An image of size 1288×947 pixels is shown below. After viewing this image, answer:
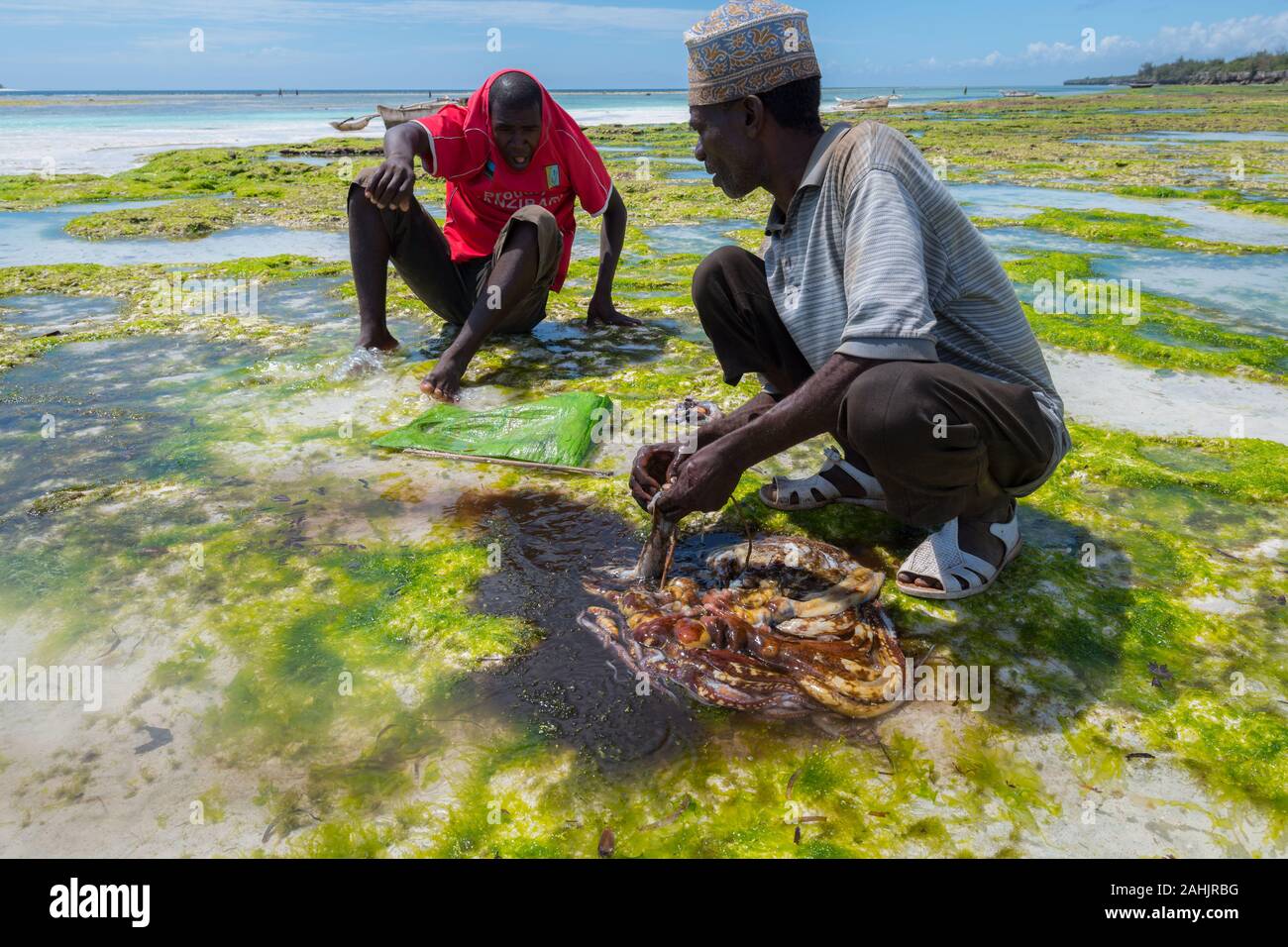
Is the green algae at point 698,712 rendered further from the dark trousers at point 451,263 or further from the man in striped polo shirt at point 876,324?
the dark trousers at point 451,263

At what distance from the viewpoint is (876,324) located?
1.96m

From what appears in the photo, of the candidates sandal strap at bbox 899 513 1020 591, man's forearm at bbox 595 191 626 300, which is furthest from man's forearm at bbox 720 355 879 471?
man's forearm at bbox 595 191 626 300

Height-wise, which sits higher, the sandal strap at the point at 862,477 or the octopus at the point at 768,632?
the sandal strap at the point at 862,477

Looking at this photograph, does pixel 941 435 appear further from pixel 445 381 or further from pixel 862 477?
pixel 445 381

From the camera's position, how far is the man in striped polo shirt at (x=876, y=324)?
2.02 m

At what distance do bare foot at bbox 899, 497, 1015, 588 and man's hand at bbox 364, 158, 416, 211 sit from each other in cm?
295

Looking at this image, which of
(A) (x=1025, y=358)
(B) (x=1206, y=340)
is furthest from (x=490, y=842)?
(B) (x=1206, y=340)

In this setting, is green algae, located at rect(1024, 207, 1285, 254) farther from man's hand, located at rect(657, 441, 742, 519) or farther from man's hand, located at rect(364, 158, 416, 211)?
man's hand, located at rect(657, 441, 742, 519)

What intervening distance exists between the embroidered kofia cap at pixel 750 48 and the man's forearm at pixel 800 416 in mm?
838

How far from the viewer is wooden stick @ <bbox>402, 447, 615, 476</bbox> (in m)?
3.29

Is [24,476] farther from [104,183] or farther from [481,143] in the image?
[104,183]

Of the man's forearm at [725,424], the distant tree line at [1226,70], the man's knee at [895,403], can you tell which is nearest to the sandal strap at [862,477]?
the man's forearm at [725,424]

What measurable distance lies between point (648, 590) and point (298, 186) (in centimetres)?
1226

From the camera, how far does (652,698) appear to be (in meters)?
2.06
